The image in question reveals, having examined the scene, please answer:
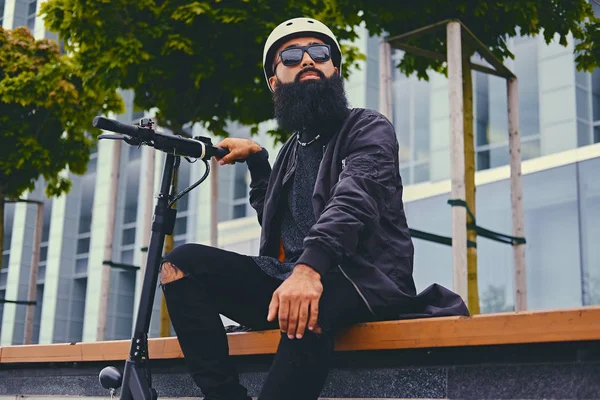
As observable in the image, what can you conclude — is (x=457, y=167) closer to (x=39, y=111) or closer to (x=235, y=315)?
(x=235, y=315)

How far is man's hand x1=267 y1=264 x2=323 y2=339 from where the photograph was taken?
→ 245cm

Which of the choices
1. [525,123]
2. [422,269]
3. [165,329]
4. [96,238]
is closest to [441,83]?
[525,123]

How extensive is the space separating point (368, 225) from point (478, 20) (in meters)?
4.57

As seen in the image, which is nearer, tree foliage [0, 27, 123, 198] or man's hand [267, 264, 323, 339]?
man's hand [267, 264, 323, 339]

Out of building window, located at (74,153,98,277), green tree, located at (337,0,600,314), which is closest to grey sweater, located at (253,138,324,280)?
green tree, located at (337,0,600,314)

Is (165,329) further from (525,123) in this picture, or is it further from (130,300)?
(130,300)

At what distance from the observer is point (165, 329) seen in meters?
7.92

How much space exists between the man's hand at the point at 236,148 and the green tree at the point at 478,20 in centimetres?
336

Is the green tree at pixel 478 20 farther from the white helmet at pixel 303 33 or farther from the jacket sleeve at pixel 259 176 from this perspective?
the white helmet at pixel 303 33

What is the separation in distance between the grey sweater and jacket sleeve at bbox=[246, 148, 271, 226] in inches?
9.2

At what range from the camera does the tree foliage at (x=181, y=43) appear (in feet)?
23.8

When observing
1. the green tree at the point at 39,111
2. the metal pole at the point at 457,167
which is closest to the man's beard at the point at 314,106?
the metal pole at the point at 457,167

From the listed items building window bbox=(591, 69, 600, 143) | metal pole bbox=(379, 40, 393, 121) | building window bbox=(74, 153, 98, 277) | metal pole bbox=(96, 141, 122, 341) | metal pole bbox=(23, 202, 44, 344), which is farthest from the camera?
building window bbox=(74, 153, 98, 277)

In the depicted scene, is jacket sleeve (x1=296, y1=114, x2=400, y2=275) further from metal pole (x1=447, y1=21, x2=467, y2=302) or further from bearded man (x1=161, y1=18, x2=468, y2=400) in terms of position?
metal pole (x1=447, y1=21, x2=467, y2=302)
